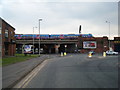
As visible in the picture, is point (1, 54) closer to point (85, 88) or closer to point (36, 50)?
point (85, 88)

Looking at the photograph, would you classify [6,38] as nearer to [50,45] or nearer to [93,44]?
[93,44]

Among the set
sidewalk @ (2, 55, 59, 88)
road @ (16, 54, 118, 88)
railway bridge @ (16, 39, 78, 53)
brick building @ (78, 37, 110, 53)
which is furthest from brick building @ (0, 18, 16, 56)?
brick building @ (78, 37, 110, 53)

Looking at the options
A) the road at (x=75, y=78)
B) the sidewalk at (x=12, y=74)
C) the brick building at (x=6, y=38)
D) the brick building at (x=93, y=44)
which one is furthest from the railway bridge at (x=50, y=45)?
the road at (x=75, y=78)

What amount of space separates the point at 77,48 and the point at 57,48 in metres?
25.3

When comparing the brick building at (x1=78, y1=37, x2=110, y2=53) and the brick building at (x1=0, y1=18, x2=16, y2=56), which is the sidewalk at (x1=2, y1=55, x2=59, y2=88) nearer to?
the brick building at (x1=0, y1=18, x2=16, y2=56)

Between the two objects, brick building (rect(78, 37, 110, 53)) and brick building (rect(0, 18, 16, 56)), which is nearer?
brick building (rect(0, 18, 16, 56))

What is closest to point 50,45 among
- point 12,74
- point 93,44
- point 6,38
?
point 93,44

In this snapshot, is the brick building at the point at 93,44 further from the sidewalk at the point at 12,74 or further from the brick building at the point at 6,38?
the sidewalk at the point at 12,74

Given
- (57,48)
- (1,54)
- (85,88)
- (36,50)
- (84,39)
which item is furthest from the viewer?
(57,48)

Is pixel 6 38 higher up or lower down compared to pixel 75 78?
higher up

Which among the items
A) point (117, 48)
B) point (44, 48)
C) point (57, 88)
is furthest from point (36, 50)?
point (57, 88)

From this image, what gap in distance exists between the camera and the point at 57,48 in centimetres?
10838

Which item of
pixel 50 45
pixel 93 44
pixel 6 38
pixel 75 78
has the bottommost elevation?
pixel 75 78

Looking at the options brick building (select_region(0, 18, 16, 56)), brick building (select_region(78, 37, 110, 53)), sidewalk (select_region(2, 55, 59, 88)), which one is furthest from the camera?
brick building (select_region(78, 37, 110, 53))
